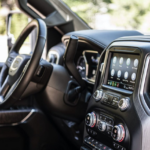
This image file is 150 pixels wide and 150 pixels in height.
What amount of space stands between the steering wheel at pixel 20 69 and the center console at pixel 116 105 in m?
0.30

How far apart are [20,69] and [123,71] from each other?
0.57 meters

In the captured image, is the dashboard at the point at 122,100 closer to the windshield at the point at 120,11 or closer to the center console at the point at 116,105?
the center console at the point at 116,105

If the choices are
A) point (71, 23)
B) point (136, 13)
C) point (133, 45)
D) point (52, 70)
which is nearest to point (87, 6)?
point (136, 13)

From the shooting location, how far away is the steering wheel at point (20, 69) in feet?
4.02

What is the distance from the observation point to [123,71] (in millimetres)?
1086

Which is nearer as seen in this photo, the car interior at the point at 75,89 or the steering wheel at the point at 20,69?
the car interior at the point at 75,89

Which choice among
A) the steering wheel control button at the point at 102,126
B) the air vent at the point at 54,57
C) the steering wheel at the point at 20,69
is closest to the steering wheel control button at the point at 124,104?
the steering wheel control button at the point at 102,126

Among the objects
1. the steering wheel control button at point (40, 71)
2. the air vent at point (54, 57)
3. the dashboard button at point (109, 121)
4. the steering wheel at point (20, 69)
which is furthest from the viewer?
the air vent at point (54, 57)

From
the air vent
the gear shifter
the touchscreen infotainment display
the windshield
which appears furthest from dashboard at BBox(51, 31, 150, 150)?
the windshield

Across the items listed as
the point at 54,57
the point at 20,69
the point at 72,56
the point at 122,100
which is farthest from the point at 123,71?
the point at 54,57

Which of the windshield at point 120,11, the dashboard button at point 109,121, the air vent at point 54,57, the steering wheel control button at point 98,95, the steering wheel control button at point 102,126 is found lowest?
the steering wheel control button at point 102,126

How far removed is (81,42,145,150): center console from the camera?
100 cm

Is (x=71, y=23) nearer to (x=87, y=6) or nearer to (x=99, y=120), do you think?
(x=99, y=120)

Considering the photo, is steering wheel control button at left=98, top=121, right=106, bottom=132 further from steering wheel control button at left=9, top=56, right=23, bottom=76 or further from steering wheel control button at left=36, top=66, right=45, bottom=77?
steering wheel control button at left=9, top=56, right=23, bottom=76
